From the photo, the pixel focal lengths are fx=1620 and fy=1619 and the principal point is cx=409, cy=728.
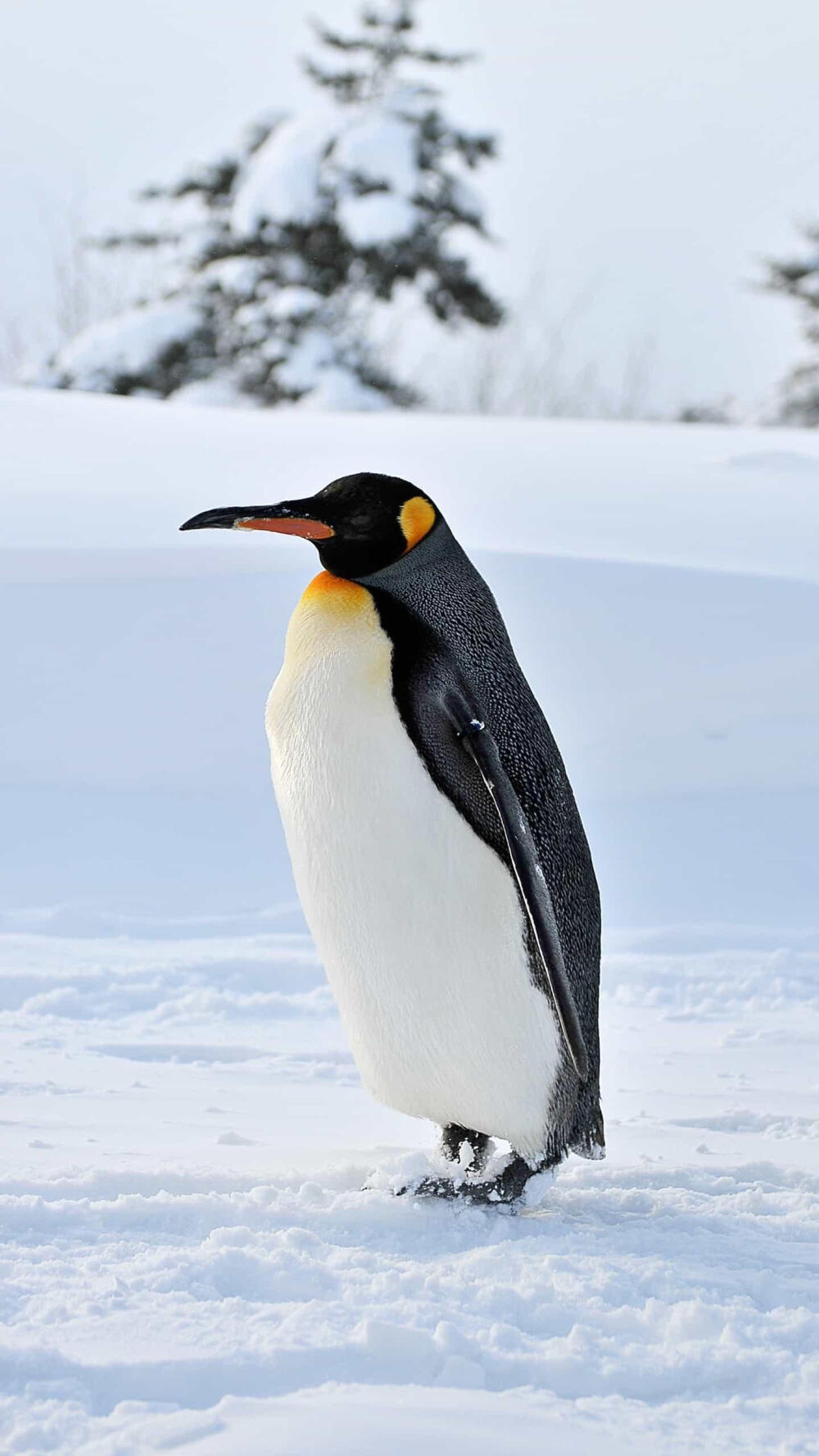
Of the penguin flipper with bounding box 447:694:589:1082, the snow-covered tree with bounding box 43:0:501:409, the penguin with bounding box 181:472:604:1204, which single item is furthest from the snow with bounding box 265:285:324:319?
the penguin flipper with bounding box 447:694:589:1082

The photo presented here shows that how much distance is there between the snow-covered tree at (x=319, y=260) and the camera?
13672 mm

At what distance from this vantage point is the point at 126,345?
554 inches

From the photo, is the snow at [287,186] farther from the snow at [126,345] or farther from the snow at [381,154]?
the snow at [126,345]

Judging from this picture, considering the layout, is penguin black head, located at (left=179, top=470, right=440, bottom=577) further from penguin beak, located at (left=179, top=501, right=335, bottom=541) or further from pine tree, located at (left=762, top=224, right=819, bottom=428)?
pine tree, located at (left=762, top=224, right=819, bottom=428)

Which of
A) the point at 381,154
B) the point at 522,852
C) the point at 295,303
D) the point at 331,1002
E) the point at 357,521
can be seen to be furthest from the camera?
the point at 381,154

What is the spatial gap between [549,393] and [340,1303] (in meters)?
21.2

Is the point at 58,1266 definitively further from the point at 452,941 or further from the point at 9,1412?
the point at 452,941

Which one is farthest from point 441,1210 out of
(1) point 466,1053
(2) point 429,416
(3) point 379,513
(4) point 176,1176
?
(2) point 429,416

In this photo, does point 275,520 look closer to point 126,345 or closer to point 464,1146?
point 464,1146

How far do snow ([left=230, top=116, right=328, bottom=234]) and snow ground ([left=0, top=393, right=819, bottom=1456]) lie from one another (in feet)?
20.6

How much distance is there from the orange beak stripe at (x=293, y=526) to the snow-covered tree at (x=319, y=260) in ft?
38.9

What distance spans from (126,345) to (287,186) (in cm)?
194

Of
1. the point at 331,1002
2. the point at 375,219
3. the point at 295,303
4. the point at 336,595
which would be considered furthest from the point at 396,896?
the point at 375,219

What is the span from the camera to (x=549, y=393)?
22.1m
